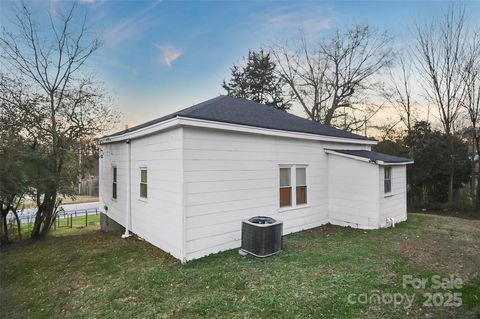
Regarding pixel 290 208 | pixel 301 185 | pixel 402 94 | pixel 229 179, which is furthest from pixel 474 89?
pixel 229 179

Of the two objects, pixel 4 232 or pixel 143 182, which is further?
pixel 4 232

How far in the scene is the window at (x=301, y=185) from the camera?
8.38 metres

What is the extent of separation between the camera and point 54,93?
29.5 ft

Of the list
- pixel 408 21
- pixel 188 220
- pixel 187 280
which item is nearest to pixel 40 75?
pixel 188 220

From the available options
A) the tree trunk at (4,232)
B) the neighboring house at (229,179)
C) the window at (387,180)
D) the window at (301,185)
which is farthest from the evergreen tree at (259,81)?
the tree trunk at (4,232)

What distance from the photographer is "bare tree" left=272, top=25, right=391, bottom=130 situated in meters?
21.0

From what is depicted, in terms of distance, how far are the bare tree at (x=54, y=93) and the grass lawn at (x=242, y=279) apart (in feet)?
7.72

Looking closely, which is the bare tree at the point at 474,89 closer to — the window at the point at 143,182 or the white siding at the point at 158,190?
the white siding at the point at 158,190

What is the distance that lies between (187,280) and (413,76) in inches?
736

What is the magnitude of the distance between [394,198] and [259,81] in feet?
64.1

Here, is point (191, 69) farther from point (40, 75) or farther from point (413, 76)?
point (413, 76)

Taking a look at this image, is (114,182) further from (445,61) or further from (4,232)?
(445,61)

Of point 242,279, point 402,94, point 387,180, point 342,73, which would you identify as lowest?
point 242,279

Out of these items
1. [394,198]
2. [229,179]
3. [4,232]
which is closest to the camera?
[229,179]
